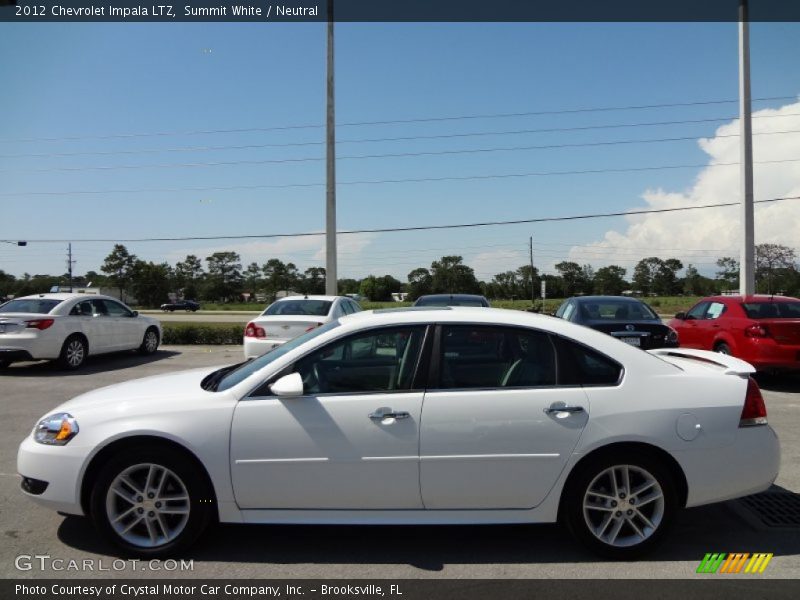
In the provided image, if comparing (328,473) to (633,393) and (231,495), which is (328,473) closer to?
(231,495)

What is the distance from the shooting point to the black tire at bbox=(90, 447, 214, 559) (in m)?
3.46

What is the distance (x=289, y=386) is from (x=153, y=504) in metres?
1.09

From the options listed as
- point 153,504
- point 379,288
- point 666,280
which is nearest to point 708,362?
point 153,504

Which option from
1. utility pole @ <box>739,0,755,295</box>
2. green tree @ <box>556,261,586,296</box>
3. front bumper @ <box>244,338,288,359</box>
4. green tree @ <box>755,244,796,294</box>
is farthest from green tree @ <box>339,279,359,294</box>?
front bumper @ <box>244,338,288,359</box>

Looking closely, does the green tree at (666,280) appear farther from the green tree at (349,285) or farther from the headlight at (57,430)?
the headlight at (57,430)

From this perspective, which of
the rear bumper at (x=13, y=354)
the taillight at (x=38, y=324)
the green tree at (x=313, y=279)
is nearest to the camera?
the rear bumper at (x=13, y=354)

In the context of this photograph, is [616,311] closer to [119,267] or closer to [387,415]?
[387,415]

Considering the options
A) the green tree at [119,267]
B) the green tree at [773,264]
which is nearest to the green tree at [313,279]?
the green tree at [119,267]

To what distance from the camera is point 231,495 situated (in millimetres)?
3449

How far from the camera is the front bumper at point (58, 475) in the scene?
3.50 meters

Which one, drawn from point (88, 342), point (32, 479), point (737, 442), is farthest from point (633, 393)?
point (88, 342)

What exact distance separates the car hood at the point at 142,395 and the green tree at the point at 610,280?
62.3m

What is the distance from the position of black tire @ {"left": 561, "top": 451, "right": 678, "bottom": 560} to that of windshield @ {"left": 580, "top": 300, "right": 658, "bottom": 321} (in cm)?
666

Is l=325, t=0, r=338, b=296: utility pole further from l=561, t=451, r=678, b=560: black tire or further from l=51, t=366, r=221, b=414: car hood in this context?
l=561, t=451, r=678, b=560: black tire
